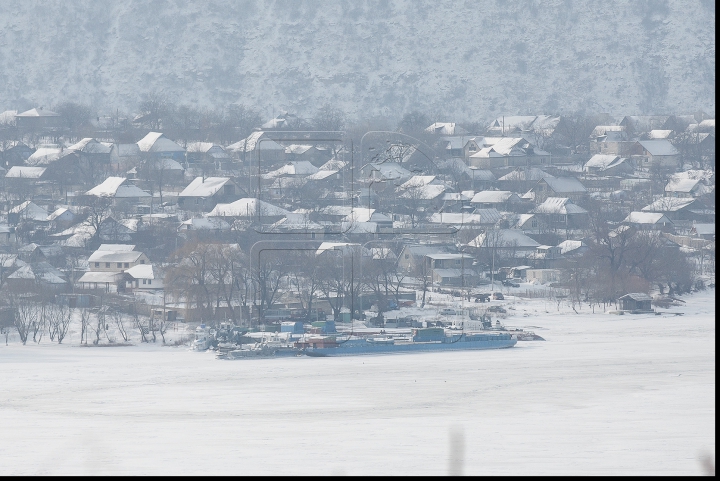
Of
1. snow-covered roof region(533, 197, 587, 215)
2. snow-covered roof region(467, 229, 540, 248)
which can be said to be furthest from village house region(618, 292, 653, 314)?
snow-covered roof region(533, 197, 587, 215)

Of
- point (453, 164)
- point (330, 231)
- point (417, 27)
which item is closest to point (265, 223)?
point (330, 231)

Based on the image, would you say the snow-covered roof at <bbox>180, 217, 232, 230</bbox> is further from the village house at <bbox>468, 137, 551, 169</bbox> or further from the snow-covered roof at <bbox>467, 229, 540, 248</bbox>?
the village house at <bbox>468, 137, 551, 169</bbox>

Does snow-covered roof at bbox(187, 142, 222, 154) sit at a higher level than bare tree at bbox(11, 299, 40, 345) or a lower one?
higher

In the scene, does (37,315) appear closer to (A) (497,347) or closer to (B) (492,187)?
(A) (497,347)

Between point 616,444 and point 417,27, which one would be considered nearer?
point 616,444

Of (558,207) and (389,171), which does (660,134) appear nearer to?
(389,171)
